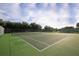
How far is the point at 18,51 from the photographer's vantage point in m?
2.46

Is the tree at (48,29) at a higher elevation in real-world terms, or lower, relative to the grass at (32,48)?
higher

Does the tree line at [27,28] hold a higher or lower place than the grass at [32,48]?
higher

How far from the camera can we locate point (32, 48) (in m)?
2.48

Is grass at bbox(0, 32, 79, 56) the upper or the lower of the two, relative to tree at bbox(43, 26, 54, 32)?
lower

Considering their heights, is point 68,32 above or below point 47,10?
below

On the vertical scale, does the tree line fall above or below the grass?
above

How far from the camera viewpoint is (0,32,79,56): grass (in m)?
2.45

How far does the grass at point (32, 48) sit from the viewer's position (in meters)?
2.45

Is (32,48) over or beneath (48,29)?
beneath

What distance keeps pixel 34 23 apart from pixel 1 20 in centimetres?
39

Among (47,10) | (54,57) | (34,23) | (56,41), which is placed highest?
(47,10)

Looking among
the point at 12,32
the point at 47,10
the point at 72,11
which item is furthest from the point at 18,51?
the point at 72,11

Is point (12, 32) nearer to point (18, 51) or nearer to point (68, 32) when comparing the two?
point (18, 51)

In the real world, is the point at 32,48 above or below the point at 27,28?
below
